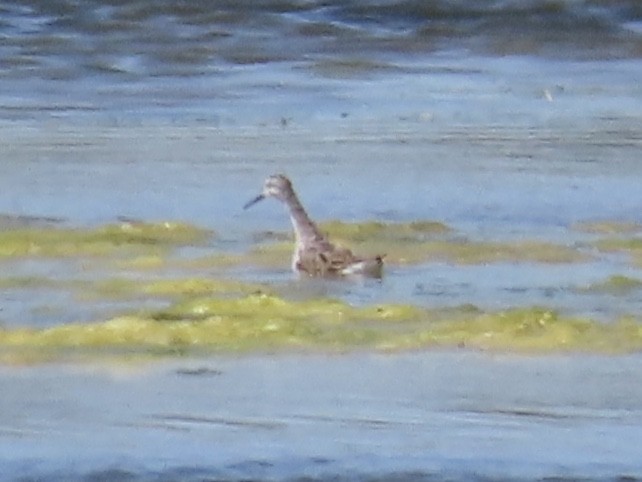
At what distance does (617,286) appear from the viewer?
40.1ft

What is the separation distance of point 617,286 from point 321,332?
1.83 metres

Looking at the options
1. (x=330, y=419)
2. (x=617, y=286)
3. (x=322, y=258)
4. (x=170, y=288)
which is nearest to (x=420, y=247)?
(x=322, y=258)

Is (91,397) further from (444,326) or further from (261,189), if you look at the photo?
(261,189)

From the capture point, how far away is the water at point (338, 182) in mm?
9008

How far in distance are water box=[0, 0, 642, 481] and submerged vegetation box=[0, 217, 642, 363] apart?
184 mm

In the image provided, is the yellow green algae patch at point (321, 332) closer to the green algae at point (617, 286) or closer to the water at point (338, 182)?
the water at point (338, 182)

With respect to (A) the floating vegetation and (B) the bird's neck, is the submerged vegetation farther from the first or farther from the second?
(B) the bird's neck

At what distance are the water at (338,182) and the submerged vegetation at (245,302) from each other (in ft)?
0.61

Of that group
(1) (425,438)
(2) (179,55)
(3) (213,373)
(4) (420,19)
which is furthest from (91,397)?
(4) (420,19)

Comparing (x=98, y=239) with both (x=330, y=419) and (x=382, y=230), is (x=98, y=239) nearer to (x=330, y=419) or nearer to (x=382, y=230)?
(x=382, y=230)

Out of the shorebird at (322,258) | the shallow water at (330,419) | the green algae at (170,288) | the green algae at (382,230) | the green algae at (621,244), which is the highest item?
the green algae at (382,230)

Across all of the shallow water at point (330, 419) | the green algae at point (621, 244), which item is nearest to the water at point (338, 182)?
the shallow water at point (330, 419)

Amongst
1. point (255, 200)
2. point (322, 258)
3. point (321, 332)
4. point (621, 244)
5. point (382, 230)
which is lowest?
point (321, 332)

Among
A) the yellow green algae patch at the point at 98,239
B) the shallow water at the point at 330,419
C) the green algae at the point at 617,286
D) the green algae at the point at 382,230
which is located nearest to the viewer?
the shallow water at the point at 330,419
